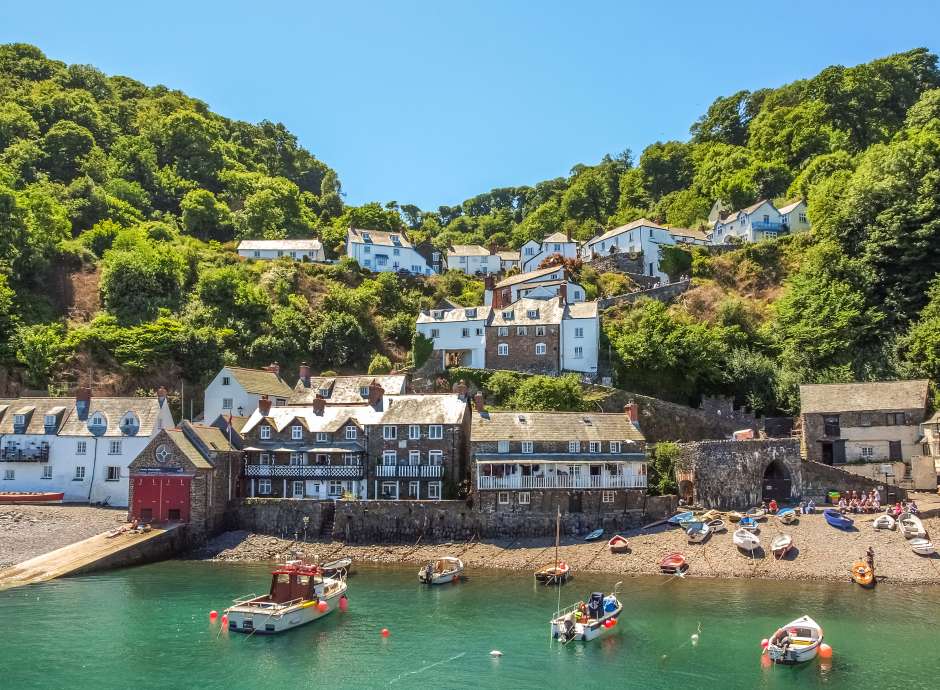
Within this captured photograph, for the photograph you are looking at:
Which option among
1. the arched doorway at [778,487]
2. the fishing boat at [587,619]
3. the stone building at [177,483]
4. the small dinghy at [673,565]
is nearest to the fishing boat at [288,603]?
the fishing boat at [587,619]

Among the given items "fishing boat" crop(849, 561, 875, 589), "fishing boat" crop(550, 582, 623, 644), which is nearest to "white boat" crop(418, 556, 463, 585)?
"fishing boat" crop(550, 582, 623, 644)

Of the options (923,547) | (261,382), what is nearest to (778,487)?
(923,547)

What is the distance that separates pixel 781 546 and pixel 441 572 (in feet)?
59.3

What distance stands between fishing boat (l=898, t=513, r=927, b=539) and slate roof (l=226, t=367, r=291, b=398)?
4338 centimetres

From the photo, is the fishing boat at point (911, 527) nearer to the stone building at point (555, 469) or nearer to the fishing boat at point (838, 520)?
the fishing boat at point (838, 520)

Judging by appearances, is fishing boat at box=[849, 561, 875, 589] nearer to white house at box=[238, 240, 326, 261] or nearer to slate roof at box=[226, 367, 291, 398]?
slate roof at box=[226, 367, 291, 398]

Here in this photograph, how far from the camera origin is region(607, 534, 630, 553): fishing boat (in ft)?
149

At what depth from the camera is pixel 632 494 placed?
49625mm

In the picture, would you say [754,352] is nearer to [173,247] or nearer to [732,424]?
[732,424]

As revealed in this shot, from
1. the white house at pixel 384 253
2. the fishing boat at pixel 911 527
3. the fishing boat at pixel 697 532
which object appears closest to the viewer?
the fishing boat at pixel 911 527

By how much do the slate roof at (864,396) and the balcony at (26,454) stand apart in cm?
5166

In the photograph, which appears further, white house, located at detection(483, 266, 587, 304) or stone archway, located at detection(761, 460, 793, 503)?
white house, located at detection(483, 266, 587, 304)

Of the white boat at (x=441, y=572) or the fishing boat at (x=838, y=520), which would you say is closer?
the white boat at (x=441, y=572)

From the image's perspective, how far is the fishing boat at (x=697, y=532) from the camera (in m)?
45.6
